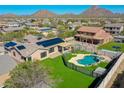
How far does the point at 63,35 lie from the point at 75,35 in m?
3.85

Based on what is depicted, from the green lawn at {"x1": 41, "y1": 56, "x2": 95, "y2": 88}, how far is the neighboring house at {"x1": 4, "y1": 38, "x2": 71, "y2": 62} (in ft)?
12.9

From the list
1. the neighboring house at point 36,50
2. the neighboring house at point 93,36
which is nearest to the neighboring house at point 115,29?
the neighboring house at point 93,36

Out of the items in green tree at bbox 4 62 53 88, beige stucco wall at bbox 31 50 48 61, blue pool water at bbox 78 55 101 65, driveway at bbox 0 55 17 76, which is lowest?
blue pool water at bbox 78 55 101 65

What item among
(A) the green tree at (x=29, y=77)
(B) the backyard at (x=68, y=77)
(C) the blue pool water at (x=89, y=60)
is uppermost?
(A) the green tree at (x=29, y=77)

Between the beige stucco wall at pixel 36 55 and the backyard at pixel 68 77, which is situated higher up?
the beige stucco wall at pixel 36 55

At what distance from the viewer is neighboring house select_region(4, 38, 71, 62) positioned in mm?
31853

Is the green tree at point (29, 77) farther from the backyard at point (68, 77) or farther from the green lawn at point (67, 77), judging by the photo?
the backyard at point (68, 77)

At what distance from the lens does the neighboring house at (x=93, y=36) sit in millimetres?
46275

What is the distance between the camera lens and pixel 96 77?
2425cm

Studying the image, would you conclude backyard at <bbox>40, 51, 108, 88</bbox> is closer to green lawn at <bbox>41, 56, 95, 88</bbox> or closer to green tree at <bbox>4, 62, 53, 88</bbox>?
green lawn at <bbox>41, 56, 95, 88</bbox>

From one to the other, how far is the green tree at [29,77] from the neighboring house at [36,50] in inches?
474

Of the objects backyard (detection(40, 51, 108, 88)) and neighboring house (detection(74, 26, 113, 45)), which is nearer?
backyard (detection(40, 51, 108, 88))

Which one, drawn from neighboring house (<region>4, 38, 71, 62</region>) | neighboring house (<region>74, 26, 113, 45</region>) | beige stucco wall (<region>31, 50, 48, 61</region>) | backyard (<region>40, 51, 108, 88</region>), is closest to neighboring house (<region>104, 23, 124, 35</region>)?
neighboring house (<region>74, 26, 113, 45</region>)
